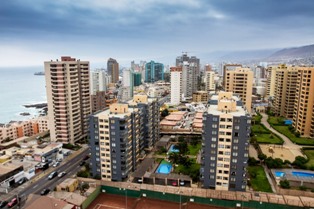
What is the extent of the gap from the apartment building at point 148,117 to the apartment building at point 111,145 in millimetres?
7470

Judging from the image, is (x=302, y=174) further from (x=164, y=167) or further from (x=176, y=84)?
(x=176, y=84)

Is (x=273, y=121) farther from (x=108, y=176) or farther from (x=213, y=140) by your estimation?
(x=108, y=176)

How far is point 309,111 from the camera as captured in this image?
52.6 meters

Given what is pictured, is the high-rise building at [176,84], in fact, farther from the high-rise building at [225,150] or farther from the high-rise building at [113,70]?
the high-rise building at [113,70]

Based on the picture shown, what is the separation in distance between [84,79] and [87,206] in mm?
30134

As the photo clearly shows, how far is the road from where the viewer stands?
33.4 metres

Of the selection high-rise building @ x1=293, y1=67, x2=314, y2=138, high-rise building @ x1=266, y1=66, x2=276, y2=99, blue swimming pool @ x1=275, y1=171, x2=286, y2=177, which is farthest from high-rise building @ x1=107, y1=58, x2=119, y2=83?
blue swimming pool @ x1=275, y1=171, x2=286, y2=177

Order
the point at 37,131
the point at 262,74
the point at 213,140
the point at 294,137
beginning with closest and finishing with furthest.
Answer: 1. the point at 213,140
2. the point at 294,137
3. the point at 37,131
4. the point at 262,74

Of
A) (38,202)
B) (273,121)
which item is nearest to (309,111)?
(273,121)

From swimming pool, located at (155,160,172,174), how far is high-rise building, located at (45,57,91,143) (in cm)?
1991

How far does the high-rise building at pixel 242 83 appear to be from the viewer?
6444cm

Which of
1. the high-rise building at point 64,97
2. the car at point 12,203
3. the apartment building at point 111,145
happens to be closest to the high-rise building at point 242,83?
the high-rise building at point 64,97

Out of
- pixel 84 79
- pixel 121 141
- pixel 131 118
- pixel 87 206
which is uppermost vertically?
pixel 84 79

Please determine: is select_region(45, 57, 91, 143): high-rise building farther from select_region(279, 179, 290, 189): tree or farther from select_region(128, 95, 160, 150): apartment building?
select_region(279, 179, 290, 189): tree
